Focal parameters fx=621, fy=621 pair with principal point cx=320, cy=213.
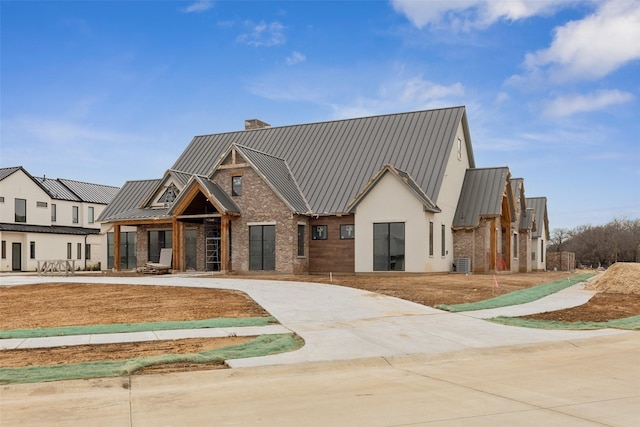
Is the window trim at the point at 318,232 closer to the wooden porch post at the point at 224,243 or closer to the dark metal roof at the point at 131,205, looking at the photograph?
the wooden porch post at the point at 224,243

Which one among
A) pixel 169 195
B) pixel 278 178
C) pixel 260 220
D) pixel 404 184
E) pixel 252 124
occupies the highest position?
pixel 252 124

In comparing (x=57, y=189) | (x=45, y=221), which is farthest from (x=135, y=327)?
(x=57, y=189)

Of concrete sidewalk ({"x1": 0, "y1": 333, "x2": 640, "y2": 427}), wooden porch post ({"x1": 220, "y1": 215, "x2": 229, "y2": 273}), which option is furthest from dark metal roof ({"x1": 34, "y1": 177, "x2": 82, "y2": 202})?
concrete sidewalk ({"x1": 0, "y1": 333, "x2": 640, "y2": 427})

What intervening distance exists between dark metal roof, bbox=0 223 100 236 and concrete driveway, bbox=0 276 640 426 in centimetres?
4450

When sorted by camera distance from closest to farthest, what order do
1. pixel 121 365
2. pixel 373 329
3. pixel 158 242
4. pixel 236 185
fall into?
pixel 121 365 → pixel 373 329 → pixel 236 185 → pixel 158 242

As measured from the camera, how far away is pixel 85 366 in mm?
9766

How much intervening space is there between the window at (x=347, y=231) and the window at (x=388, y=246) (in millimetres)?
1500

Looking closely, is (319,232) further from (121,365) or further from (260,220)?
(121,365)

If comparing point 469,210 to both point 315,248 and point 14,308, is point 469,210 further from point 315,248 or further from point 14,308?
point 14,308

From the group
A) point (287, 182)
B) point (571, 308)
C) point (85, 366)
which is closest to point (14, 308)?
point (85, 366)

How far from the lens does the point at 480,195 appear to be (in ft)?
122

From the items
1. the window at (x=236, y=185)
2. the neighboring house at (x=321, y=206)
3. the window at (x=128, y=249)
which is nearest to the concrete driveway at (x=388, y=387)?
the neighboring house at (x=321, y=206)

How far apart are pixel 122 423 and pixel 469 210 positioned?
31.7 meters

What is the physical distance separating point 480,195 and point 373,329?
2493 centimetres
